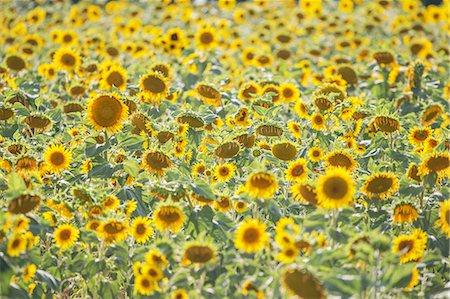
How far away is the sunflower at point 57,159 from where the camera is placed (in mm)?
3752

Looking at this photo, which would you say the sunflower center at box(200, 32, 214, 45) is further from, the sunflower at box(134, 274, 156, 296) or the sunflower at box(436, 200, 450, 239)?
the sunflower at box(134, 274, 156, 296)

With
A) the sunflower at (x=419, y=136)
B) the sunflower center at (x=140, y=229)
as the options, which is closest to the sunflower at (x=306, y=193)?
the sunflower center at (x=140, y=229)

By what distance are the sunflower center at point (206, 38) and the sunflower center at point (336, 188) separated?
13.8 ft

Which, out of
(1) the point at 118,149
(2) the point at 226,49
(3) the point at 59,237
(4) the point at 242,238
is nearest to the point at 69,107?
(1) the point at 118,149

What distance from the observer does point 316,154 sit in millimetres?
3979

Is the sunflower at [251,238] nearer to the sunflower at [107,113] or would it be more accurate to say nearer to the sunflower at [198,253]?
the sunflower at [198,253]

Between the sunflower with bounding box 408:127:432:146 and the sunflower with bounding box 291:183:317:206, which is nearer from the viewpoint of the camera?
the sunflower with bounding box 291:183:317:206

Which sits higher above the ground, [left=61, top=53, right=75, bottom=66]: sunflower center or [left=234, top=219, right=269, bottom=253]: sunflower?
[left=234, top=219, right=269, bottom=253]: sunflower

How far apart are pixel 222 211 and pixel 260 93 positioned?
6.25 feet

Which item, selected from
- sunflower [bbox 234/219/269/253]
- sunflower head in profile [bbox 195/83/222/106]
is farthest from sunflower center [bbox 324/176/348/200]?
sunflower head in profile [bbox 195/83/222/106]

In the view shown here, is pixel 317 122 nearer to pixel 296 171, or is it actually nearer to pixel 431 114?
pixel 296 171

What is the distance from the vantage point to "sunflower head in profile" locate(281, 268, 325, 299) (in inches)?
93.1

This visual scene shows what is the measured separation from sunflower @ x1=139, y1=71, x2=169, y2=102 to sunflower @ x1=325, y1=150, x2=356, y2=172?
1.36 metres

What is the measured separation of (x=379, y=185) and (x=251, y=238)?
0.93 m
